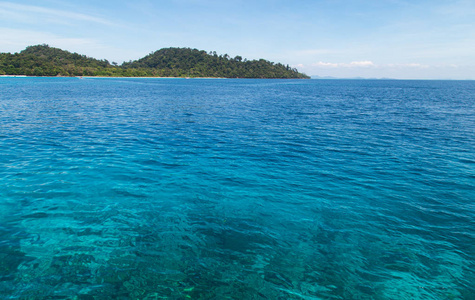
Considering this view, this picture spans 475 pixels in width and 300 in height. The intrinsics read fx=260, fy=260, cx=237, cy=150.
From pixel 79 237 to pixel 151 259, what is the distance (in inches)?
164

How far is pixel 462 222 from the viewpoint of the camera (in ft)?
47.1

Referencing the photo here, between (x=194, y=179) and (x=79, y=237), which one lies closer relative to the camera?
(x=79, y=237)

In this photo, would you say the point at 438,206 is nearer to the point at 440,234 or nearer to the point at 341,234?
the point at 440,234

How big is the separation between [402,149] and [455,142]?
27.8 feet

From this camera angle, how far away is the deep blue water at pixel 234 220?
995 cm

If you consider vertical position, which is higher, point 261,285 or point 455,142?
point 455,142

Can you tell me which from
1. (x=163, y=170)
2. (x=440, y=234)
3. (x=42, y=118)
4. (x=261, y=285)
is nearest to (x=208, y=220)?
(x=261, y=285)

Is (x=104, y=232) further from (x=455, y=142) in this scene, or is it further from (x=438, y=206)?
(x=455, y=142)

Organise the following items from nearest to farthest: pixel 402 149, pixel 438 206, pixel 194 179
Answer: pixel 438 206, pixel 194 179, pixel 402 149

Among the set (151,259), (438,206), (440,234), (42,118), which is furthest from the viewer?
(42,118)

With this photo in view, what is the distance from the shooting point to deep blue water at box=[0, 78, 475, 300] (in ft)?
32.7

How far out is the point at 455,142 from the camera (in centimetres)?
3078

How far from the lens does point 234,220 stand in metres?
14.2

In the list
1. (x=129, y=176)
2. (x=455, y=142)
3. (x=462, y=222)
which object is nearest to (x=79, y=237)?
(x=129, y=176)
